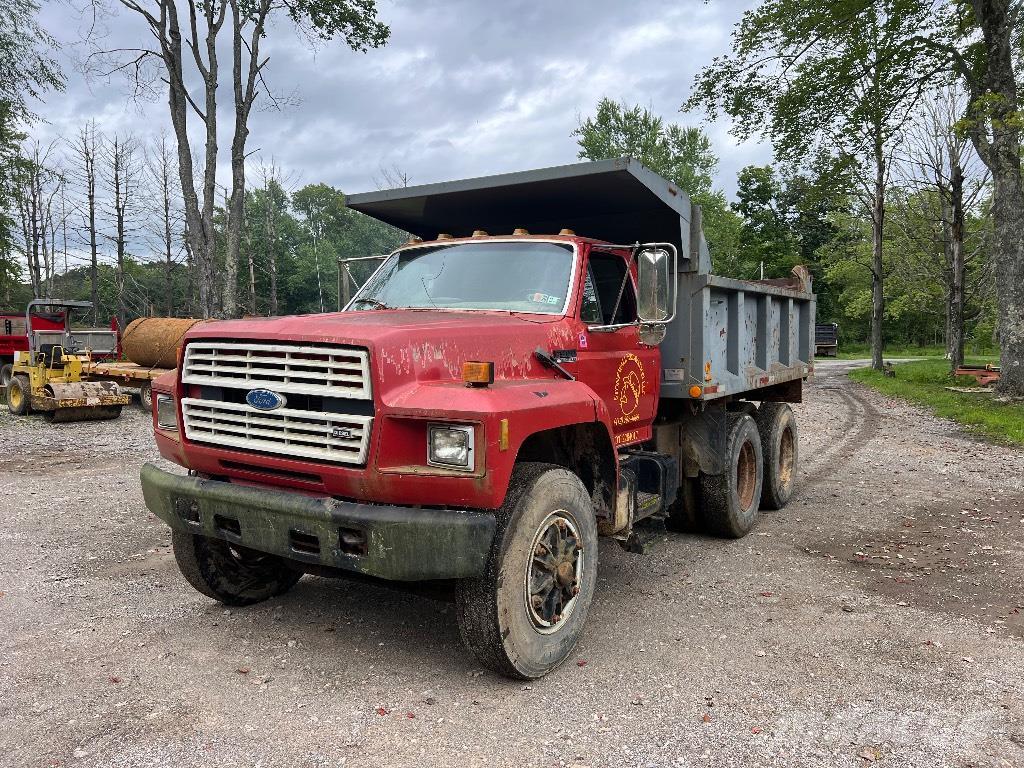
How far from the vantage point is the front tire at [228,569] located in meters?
4.56

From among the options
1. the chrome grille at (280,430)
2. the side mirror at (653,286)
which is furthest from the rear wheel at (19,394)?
the side mirror at (653,286)

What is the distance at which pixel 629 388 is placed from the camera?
208 inches

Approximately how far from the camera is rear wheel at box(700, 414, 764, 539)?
650cm

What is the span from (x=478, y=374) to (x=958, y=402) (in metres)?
16.7

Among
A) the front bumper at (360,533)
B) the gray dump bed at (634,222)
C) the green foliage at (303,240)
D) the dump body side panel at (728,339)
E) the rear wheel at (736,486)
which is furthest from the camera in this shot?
the green foliage at (303,240)

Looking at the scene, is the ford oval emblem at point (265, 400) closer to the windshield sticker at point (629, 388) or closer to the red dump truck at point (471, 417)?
the red dump truck at point (471, 417)

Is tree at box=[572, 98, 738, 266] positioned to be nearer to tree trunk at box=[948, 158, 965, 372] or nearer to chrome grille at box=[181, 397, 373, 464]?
tree trunk at box=[948, 158, 965, 372]

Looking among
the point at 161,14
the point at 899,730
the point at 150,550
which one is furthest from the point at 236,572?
the point at 161,14

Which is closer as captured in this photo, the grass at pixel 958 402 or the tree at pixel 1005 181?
the grass at pixel 958 402

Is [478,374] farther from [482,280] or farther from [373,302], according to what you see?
[373,302]

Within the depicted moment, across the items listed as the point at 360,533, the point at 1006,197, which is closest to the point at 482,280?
the point at 360,533

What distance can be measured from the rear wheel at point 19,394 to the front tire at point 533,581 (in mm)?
15517

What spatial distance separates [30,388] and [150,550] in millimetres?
11875

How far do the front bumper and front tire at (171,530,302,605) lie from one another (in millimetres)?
896
